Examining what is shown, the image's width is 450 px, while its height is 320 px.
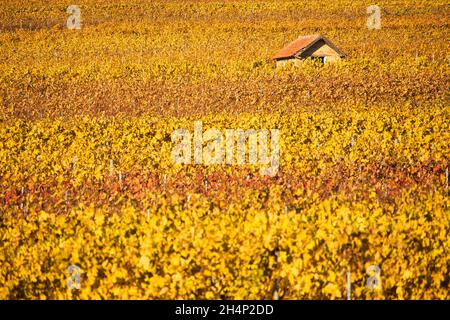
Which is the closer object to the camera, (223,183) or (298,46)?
(223,183)

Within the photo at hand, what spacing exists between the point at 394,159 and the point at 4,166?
405 inches

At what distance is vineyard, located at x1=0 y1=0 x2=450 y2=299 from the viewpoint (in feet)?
28.1

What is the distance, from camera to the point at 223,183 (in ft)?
46.4

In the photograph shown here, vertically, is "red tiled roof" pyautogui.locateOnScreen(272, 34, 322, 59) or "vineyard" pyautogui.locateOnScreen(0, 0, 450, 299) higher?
"red tiled roof" pyautogui.locateOnScreen(272, 34, 322, 59)

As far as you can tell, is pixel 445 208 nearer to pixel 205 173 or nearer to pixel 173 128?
pixel 205 173

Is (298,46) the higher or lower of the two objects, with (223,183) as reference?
higher

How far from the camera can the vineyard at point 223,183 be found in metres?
8.55

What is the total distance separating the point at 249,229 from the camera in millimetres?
9031

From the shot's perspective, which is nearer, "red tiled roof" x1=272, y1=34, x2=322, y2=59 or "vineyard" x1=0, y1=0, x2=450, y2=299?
"vineyard" x1=0, y1=0, x2=450, y2=299

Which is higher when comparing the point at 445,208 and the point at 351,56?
the point at 351,56
